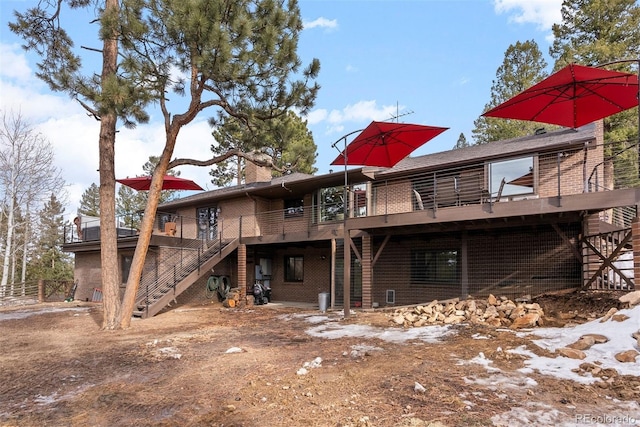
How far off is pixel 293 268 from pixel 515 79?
744 inches

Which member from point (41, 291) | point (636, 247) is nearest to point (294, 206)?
point (636, 247)

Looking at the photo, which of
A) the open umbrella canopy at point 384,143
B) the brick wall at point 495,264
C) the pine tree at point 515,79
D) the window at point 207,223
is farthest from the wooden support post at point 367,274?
the pine tree at point 515,79

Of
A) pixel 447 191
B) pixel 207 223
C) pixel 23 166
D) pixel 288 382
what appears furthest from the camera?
pixel 23 166

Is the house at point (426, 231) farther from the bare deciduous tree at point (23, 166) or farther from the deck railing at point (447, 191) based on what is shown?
the bare deciduous tree at point (23, 166)

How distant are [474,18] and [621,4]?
583 inches

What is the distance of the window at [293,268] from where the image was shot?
18.0 metres

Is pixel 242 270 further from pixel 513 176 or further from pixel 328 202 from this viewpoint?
pixel 513 176

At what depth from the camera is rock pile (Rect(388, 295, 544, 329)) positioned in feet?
28.0

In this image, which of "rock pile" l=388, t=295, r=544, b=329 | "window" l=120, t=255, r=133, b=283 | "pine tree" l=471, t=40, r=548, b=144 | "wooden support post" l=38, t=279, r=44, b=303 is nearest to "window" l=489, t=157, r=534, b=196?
"rock pile" l=388, t=295, r=544, b=329

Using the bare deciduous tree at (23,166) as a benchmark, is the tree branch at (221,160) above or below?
below

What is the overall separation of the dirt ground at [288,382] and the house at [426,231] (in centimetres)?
225

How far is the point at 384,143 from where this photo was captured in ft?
39.7

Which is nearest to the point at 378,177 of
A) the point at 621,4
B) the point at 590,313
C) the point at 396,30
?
the point at 396,30

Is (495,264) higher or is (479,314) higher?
(495,264)
